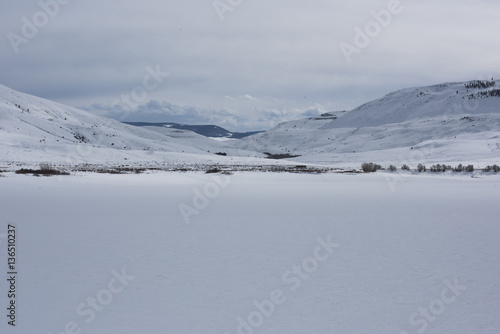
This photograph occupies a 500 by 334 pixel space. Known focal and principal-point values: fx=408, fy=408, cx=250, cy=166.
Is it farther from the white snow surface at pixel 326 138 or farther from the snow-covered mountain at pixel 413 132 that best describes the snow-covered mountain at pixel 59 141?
the snow-covered mountain at pixel 413 132

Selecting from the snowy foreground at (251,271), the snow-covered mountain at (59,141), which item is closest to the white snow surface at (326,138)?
the snow-covered mountain at (59,141)

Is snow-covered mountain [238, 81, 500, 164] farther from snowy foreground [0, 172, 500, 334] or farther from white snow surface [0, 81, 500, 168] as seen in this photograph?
snowy foreground [0, 172, 500, 334]

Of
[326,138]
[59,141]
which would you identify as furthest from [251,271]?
[326,138]

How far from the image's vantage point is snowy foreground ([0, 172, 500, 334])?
5.27 m

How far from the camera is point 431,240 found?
9.27 meters

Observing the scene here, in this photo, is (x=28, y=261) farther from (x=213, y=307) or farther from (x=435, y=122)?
(x=435, y=122)

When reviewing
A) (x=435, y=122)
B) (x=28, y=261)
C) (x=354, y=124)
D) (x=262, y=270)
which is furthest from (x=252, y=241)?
(x=354, y=124)

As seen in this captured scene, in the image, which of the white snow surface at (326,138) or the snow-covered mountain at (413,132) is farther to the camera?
the snow-covered mountain at (413,132)

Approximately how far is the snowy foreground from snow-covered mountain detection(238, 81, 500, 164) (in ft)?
131

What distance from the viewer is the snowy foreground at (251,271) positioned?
5266mm

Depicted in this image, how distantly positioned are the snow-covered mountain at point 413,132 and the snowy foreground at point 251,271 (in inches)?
1572

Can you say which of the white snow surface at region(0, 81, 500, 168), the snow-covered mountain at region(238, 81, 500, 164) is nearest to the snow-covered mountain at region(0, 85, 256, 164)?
the white snow surface at region(0, 81, 500, 168)

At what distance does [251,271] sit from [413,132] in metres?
81.2

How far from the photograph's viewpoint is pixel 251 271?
276 inches
